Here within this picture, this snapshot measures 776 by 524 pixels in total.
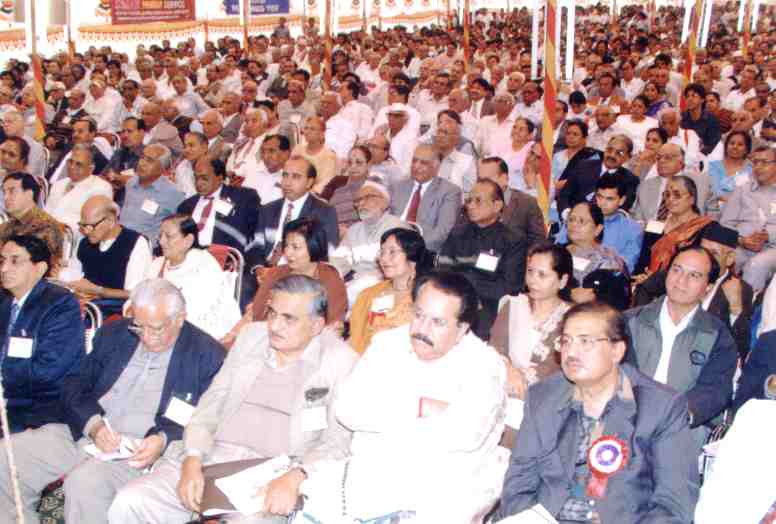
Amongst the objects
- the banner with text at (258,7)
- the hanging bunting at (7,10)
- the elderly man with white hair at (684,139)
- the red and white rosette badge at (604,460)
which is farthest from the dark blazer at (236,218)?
the banner with text at (258,7)

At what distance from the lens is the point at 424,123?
980 centimetres

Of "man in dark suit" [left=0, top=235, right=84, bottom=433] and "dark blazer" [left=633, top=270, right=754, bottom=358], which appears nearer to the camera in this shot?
"man in dark suit" [left=0, top=235, right=84, bottom=433]

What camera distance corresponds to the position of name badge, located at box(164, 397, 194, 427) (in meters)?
3.26

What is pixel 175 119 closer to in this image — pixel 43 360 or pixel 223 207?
pixel 223 207

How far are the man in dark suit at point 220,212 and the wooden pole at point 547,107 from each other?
1935mm

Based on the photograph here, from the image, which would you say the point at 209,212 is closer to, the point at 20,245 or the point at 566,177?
the point at 20,245

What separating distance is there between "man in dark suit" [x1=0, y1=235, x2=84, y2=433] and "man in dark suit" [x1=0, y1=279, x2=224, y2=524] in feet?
0.40

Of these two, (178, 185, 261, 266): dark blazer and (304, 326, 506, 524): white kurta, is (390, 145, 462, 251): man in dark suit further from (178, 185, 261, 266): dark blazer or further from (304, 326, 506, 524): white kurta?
(304, 326, 506, 524): white kurta

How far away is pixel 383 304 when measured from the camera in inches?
156

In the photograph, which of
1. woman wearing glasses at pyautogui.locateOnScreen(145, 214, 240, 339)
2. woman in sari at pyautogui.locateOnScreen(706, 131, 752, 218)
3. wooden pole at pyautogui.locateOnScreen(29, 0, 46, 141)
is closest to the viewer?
woman wearing glasses at pyautogui.locateOnScreen(145, 214, 240, 339)

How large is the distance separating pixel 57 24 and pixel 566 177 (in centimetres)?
1429

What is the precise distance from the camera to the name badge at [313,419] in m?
3.06

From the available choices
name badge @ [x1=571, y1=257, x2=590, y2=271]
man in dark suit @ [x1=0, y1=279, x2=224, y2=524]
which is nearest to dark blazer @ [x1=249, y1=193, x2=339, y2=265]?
name badge @ [x1=571, y1=257, x2=590, y2=271]

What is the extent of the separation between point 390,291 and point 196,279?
3.28 ft
